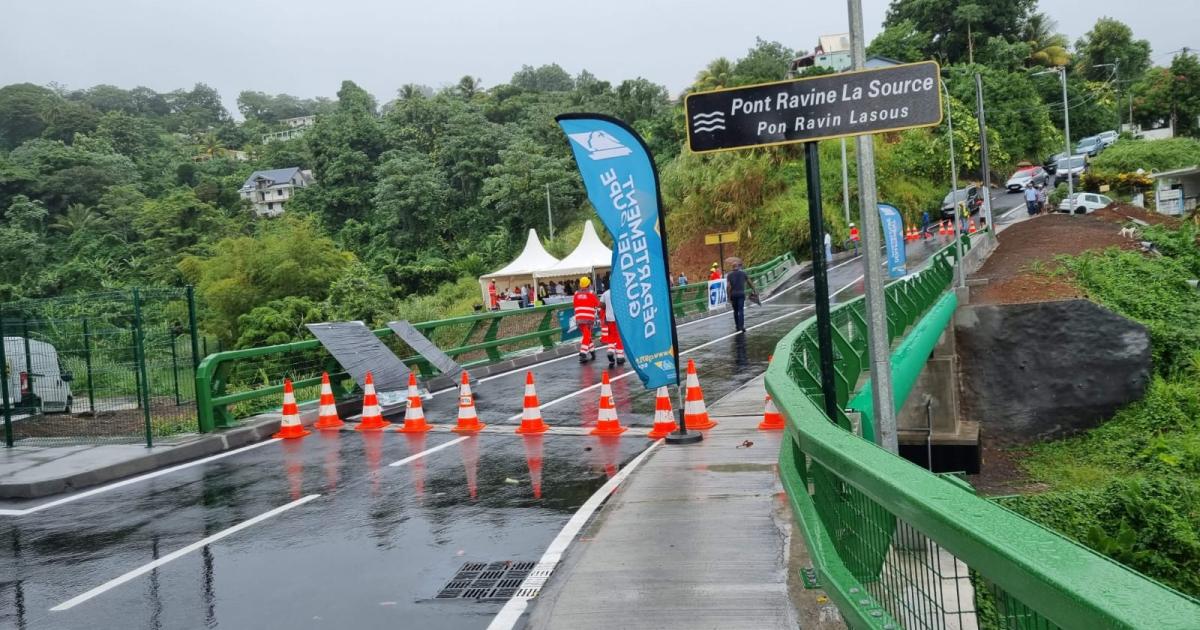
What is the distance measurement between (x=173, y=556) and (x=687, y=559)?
4164 mm

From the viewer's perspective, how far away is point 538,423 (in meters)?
12.6

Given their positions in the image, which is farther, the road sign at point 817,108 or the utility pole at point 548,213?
the utility pole at point 548,213

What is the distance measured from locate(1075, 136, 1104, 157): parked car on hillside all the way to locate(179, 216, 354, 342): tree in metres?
57.7

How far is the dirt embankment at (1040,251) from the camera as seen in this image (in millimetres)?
26594

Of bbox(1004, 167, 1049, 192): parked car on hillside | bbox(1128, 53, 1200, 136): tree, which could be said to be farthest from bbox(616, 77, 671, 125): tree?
bbox(1128, 53, 1200, 136): tree

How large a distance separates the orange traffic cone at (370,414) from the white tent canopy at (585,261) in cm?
2982

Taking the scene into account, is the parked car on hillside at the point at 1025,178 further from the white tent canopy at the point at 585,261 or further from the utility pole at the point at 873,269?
the utility pole at the point at 873,269

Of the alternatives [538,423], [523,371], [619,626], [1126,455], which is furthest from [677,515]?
[1126,455]

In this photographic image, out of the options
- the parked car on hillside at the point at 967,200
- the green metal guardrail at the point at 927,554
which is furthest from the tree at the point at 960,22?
the green metal guardrail at the point at 927,554

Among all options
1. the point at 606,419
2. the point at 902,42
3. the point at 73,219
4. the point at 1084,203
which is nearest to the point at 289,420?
the point at 606,419

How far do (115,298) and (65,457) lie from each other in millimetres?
2077

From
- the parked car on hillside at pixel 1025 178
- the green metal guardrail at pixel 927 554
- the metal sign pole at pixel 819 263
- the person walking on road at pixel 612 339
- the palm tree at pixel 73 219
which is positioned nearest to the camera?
the green metal guardrail at pixel 927 554

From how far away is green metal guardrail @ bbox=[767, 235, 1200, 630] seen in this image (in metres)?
1.62

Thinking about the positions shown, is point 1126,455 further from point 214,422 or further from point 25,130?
point 25,130
